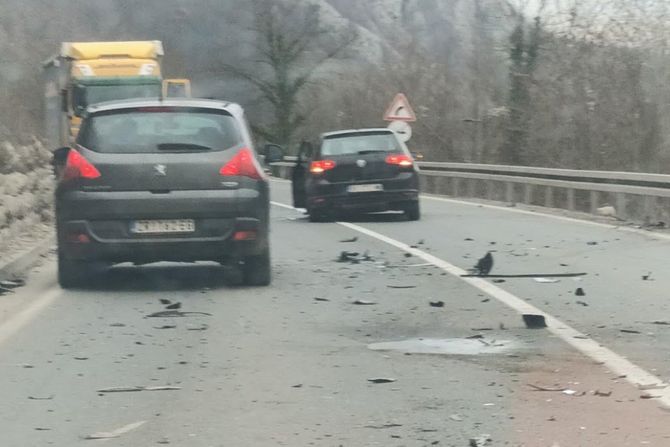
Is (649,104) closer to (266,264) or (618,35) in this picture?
(618,35)

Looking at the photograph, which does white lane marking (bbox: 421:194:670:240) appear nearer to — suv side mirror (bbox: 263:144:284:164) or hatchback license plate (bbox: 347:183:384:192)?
hatchback license plate (bbox: 347:183:384:192)

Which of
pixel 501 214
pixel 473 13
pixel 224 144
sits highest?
pixel 473 13

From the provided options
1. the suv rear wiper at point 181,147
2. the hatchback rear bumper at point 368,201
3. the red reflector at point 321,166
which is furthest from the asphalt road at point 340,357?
the red reflector at point 321,166

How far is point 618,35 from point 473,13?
51.4 ft

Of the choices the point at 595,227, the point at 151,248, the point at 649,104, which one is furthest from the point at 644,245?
the point at 649,104

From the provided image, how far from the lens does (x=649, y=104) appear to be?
129ft

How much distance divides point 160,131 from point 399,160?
421 inches

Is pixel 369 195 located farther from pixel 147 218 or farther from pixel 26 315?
pixel 26 315

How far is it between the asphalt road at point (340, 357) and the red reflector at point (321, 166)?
25.2 feet

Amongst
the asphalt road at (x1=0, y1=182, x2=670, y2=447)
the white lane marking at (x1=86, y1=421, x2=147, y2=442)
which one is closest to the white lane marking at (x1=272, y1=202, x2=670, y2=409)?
the asphalt road at (x1=0, y1=182, x2=670, y2=447)

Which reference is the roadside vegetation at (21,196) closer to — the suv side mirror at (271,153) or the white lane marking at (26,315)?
the white lane marking at (26,315)

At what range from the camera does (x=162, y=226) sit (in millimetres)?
12031

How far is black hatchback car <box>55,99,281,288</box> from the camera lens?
12.0m

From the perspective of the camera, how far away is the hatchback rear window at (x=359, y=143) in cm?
2286
